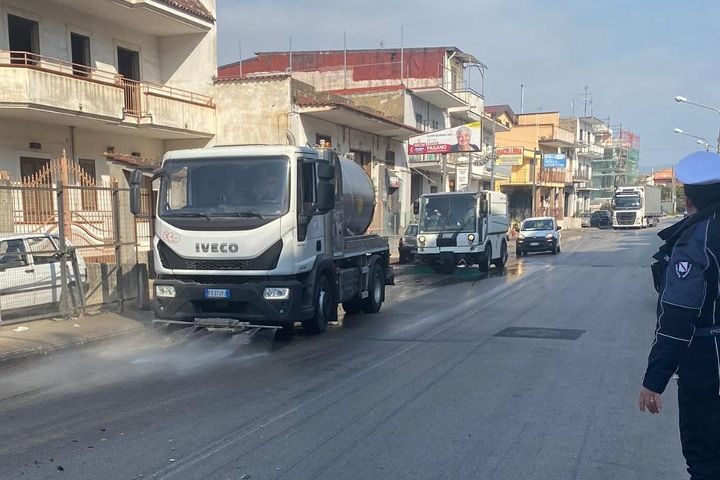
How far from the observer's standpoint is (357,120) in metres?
27.0

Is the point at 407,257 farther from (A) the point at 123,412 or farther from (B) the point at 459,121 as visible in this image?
(B) the point at 459,121

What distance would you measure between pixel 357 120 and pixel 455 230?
27.8 feet

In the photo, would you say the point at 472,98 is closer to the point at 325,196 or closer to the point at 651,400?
the point at 325,196

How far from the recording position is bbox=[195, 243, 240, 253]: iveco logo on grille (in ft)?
29.6

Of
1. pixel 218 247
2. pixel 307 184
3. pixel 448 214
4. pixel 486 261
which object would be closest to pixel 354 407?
pixel 218 247

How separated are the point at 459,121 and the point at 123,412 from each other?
40235 mm

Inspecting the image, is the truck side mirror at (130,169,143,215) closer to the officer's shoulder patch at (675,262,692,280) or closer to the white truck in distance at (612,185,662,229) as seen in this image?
the officer's shoulder patch at (675,262,692,280)

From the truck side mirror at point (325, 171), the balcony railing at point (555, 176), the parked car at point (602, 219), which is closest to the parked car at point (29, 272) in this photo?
the truck side mirror at point (325, 171)

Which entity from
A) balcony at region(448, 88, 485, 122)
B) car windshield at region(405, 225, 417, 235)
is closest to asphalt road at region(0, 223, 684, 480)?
car windshield at region(405, 225, 417, 235)

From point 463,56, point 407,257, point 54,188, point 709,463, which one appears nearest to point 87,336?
point 54,188

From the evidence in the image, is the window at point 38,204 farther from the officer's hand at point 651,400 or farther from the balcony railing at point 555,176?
the balcony railing at point 555,176

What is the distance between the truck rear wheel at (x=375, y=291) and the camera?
12.6 meters

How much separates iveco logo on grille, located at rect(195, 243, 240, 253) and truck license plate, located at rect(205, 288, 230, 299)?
1.77 feet

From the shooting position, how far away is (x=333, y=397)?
6582 millimetres
